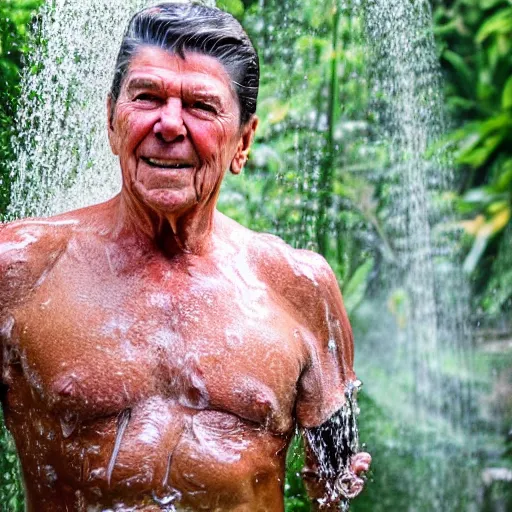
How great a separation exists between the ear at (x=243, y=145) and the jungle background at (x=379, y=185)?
131 inches

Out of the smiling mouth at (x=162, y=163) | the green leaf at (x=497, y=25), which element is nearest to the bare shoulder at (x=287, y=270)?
the smiling mouth at (x=162, y=163)

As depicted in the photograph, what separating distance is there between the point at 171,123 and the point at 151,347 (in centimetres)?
45

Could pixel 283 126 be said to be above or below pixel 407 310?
above

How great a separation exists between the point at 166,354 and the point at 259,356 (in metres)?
0.20

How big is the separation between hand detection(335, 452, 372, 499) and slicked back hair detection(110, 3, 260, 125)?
35.0 inches

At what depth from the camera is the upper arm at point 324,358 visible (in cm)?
221

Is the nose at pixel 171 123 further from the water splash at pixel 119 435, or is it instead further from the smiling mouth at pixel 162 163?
the water splash at pixel 119 435

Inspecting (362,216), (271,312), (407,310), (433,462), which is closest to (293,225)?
(362,216)

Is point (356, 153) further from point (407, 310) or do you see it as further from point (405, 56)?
point (407, 310)

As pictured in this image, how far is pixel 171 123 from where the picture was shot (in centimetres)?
190

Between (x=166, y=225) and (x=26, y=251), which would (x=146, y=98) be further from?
(x=26, y=251)

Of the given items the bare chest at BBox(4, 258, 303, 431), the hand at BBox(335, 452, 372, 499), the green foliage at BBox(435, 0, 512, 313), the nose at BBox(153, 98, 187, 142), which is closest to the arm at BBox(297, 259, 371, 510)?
the hand at BBox(335, 452, 372, 499)

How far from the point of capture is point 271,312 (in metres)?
2.16

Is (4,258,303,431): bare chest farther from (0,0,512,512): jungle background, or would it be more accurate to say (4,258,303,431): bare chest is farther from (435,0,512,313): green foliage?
(435,0,512,313): green foliage
